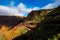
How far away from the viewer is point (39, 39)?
2258cm

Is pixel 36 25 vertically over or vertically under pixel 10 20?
over

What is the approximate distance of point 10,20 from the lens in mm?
57719

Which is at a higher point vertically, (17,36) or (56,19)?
(56,19)

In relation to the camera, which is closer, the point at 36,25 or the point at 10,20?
the point at 36,25

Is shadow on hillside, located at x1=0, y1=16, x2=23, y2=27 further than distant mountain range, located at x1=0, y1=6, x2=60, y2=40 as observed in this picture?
Yes

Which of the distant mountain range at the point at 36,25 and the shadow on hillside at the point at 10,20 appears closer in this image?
the distant mountain range at the point at 36,25

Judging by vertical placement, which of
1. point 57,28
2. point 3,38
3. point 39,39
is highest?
point 57,28

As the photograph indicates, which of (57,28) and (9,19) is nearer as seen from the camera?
(57,28)

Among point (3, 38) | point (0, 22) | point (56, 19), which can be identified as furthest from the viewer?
point (0, 22)

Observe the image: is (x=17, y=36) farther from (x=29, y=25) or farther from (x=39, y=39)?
(x=39, y=39)

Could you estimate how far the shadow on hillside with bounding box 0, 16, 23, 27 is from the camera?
5566 cm

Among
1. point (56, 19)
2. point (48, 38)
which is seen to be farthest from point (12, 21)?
point (48, 38)

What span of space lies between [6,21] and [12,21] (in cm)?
212

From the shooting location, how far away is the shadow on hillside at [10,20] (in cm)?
5566
